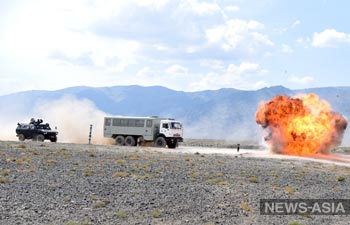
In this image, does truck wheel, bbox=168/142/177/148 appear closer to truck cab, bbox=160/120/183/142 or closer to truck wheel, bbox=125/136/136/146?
truck cab, bbox=160/120/183/142

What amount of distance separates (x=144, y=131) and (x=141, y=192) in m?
32.1

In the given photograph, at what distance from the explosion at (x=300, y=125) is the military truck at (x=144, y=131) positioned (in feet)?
34.8

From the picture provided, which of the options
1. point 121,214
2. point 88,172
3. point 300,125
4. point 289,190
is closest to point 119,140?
point 300,125

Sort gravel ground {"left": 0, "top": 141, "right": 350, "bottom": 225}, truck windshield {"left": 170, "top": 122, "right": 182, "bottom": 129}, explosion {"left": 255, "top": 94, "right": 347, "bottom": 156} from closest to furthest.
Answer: gravel ground {"left": 0, "top": 141, "right": 350, "bottom": 225}, truck windshield {"left": 170, "top": 122, "right": 182, "bottom": 129}, explosion {"left": 255, "top": 94, "right": 347, "bottom": 156}

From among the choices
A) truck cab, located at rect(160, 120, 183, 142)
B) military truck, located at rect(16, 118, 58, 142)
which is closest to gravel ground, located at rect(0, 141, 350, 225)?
truck cab, located at rect(160, 120, 183, 142)

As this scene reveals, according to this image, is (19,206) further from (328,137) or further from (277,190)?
(328,137)

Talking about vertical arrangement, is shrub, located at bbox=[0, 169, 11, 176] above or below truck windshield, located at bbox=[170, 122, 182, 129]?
below

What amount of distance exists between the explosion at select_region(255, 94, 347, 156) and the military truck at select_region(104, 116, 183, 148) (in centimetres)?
1061

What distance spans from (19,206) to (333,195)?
13948mm

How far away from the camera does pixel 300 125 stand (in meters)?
51.3

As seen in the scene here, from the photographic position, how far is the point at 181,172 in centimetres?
2477

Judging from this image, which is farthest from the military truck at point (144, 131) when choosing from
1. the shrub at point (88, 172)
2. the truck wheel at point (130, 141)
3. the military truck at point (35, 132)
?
the shrub at point (88, 172)

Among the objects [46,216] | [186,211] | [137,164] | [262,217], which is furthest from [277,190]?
[46,216]

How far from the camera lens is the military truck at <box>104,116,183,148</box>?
50219mm
